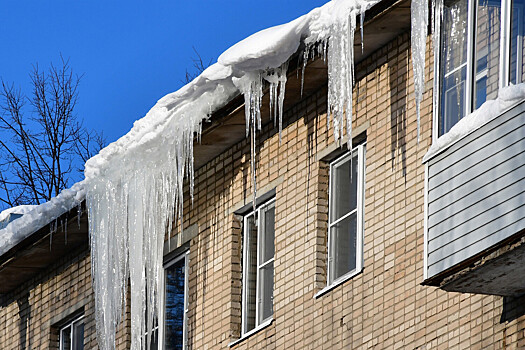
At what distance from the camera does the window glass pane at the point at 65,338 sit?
17.7 m

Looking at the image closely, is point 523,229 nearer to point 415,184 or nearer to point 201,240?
point 415,184

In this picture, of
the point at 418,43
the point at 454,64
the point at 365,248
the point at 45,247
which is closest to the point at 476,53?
the point at 454,64

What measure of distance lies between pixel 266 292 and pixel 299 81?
2133 millimetres

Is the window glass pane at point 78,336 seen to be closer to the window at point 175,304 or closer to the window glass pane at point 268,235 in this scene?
the window at point 175,304

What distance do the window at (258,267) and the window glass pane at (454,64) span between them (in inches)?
134

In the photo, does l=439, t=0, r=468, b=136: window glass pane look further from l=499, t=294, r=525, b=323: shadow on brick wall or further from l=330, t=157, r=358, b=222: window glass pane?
l=330, t=157, r=358, b=222: window glass pane

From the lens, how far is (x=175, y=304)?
1548cm

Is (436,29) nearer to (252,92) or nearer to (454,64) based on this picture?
(454,64)

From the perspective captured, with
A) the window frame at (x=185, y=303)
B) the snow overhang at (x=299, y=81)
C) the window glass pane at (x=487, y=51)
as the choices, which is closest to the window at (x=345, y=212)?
the snow overhang at (x=299, y=81)

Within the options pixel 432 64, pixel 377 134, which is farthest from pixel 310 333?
pixel 432 64

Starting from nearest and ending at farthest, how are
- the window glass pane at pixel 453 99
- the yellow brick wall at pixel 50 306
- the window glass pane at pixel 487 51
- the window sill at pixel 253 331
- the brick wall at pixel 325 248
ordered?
the window glass pane at pixel 487 51
the window glass pane at pixel 453 99
the brick wall at pixel 325 248
the window sill at pixel 253 331
the yellow brick wall at pixel 50 306

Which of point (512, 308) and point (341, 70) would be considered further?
point (341, 70)

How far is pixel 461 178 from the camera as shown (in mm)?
10266

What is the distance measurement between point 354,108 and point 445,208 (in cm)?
265
